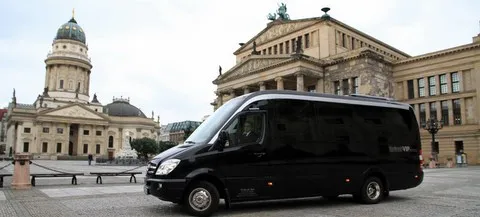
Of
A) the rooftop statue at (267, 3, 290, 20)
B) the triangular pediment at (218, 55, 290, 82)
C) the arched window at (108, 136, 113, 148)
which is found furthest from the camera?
the arched window at (108, 136, 113, 148)

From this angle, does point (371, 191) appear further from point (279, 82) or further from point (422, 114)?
point (422, 114)

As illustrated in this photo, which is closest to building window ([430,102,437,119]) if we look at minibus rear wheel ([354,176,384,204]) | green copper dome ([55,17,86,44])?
minibus rear wheel ([354,176,384,204])

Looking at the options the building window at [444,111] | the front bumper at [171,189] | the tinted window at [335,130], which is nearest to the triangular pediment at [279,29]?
the building window at [444,111]

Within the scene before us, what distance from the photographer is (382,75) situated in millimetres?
46312

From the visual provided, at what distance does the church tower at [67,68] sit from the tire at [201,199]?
97363mm

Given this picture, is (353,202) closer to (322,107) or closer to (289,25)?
(322,107)

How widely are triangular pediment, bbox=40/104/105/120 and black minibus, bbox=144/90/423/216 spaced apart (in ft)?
298

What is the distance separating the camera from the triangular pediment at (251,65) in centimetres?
4981

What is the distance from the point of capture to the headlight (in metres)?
8.05

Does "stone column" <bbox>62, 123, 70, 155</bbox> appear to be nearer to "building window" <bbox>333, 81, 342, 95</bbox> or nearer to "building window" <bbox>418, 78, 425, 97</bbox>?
"building window" <bbox>333, 81, 342, 95</bbox>

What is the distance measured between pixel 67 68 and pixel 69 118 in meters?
14.5

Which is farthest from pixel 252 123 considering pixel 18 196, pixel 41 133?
pixel 41 133

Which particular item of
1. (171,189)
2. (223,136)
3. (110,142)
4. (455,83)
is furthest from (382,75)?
(110,142)

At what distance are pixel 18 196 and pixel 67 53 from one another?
313 ft
